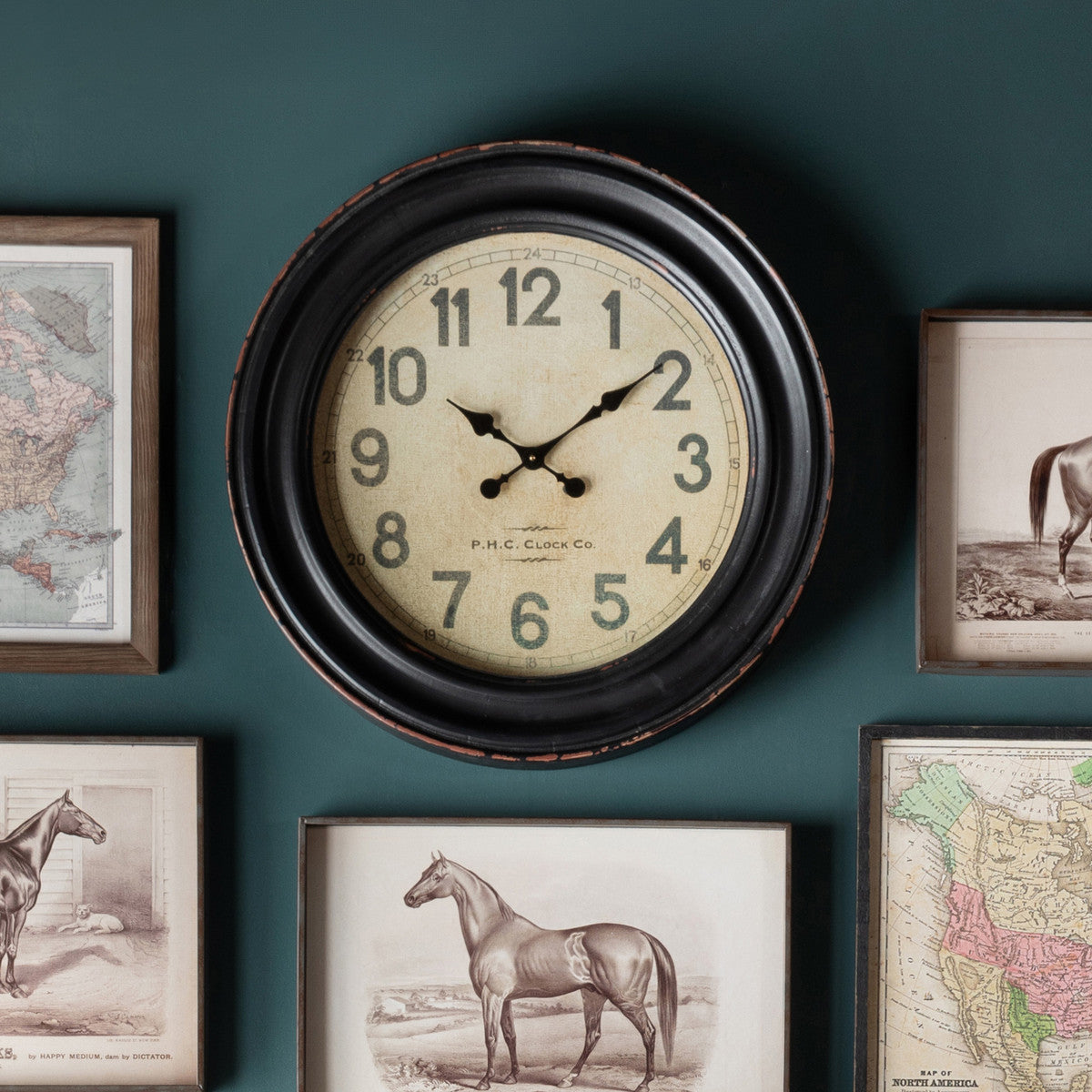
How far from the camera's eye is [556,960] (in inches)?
38.1

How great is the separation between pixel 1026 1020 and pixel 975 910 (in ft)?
0.40

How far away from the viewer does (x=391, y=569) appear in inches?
37.0

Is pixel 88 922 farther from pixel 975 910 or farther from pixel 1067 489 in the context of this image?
pixel 1067 489

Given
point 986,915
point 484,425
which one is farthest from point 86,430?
point 986,915

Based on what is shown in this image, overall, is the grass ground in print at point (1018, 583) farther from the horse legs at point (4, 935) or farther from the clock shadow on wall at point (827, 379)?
the horse legs at point (4, 935)

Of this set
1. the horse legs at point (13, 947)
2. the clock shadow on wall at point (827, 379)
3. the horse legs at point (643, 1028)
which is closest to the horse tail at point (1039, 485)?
the clock shadow on wall at point (827, 379)

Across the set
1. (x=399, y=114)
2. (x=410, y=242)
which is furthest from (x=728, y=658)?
(x=399, y=114)

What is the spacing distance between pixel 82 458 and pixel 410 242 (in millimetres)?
397

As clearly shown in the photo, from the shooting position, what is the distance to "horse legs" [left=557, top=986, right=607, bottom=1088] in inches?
38.1

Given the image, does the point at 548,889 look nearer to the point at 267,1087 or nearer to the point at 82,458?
the point at 267,1087

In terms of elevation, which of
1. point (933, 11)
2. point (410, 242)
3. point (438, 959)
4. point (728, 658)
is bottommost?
point (438, 959)

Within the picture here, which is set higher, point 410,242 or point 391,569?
point 410,242

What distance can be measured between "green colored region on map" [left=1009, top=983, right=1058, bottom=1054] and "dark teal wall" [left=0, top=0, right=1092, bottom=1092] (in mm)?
160

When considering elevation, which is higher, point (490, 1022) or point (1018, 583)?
point (1018, 583)
